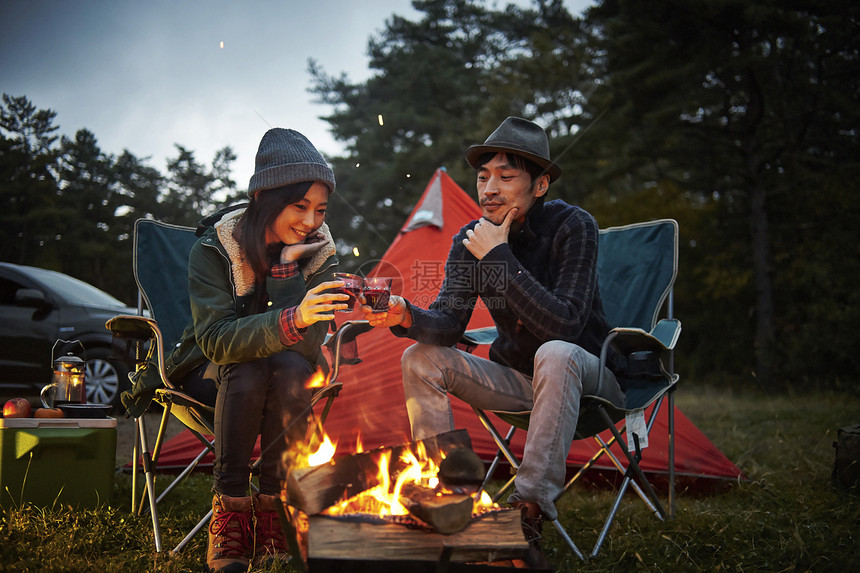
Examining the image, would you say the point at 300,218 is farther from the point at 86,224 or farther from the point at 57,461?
the point at 86,224

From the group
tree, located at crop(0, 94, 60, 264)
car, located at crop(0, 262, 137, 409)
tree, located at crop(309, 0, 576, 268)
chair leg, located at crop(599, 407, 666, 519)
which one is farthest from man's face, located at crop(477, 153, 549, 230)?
tree, located at crop(309, 0, 576, 268)

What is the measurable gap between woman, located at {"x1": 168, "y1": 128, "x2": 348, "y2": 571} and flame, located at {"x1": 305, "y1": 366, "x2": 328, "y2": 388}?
0.03 metres

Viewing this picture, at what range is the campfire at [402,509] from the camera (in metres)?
1.15

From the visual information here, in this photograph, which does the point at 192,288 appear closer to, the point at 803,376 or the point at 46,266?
the point at 46,266

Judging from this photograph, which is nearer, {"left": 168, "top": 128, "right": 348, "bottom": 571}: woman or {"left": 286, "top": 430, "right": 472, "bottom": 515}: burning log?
{"left": 286, "top": 430, "right": 472, "bottom": 515}: burning log

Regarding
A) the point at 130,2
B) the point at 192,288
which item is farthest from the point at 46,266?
the point at 192,288

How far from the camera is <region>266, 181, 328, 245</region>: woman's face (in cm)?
176

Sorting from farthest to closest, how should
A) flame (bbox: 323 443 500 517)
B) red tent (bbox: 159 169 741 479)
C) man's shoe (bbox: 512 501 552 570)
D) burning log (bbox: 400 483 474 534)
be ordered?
red tent (bbox: 159 169 741 479) → man's shoe (bbox: 512 501 552 570) → flame (bbox: 323 443 500 517) → burning log (bbox: 400 483 474 534)

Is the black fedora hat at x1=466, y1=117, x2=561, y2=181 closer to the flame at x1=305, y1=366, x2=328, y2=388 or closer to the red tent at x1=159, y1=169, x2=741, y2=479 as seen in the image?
the flame at x1=305, y1=366, x2=328, y2=388

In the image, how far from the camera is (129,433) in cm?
376

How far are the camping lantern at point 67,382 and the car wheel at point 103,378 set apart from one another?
210 centimetres

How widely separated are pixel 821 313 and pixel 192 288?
23.8 ft

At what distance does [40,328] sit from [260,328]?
11.0 ft

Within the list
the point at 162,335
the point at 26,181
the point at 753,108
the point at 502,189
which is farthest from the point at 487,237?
the point at 753,108
